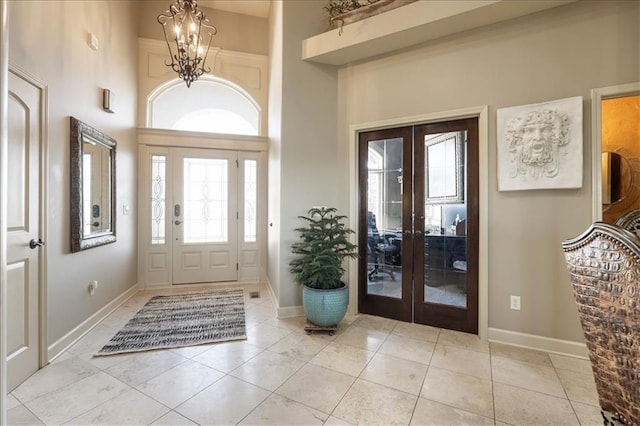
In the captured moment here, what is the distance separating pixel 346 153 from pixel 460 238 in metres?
1.52

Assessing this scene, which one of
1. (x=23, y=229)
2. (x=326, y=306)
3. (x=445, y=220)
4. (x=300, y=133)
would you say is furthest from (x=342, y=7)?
(x=23, y=229)

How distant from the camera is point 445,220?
9.53 feet

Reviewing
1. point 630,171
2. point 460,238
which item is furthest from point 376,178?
point 630,171

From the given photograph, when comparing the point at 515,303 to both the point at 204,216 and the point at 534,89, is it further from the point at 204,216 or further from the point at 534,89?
the point at 204,216

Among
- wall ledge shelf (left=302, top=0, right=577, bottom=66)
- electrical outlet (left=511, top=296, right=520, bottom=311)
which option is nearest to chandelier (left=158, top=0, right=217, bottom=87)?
wall ledge shelf (left=302, top=0, right=577, bottom=66)

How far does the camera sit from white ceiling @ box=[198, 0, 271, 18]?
14.2 ft

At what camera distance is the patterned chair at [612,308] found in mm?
1119

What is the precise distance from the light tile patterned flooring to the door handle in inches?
36.2

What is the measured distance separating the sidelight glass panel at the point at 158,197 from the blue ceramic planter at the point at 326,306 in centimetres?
278

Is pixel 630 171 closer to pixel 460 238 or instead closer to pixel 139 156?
pixel 460 238

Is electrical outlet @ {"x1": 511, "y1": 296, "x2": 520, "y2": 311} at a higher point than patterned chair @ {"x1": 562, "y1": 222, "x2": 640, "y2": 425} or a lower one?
lower

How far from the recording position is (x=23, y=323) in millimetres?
2025

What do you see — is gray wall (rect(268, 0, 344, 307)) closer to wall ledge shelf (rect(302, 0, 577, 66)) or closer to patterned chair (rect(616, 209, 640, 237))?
wall ledge shelf (rect(302, 0, 577, 66))

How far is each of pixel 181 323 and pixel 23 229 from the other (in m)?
1.56
